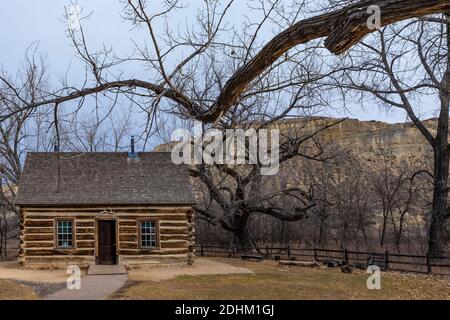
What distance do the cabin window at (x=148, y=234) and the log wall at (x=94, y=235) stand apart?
0.80 ft

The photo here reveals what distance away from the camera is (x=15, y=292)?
1450 cm

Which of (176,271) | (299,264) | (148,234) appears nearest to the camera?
(176,271)

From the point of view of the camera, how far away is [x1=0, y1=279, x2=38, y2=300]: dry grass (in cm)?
1355

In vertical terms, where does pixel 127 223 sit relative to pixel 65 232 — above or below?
above

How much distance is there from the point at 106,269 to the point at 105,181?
4.64 metres

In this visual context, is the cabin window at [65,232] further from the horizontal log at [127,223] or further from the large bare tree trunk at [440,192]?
the large bare tree trunk at [440,192]

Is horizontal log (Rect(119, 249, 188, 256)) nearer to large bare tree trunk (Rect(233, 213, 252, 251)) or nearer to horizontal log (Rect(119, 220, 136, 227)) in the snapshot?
horizontal log (Rect(119, 220, 136, 227))

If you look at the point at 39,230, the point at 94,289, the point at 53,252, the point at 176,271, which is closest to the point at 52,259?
the point at 53,252

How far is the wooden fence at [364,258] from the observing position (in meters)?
20.9

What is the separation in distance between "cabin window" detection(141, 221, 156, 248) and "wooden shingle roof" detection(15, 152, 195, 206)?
987mm

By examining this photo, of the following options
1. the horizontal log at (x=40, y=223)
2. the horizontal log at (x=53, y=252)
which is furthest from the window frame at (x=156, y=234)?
the horizontal log at (x=40, y=223)

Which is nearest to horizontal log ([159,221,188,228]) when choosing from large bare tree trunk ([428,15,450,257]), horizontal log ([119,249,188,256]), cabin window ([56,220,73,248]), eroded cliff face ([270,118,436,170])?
horizontal log ([119,249,188,256])

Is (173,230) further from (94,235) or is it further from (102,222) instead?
(94,235)

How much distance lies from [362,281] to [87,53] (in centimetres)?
1518
